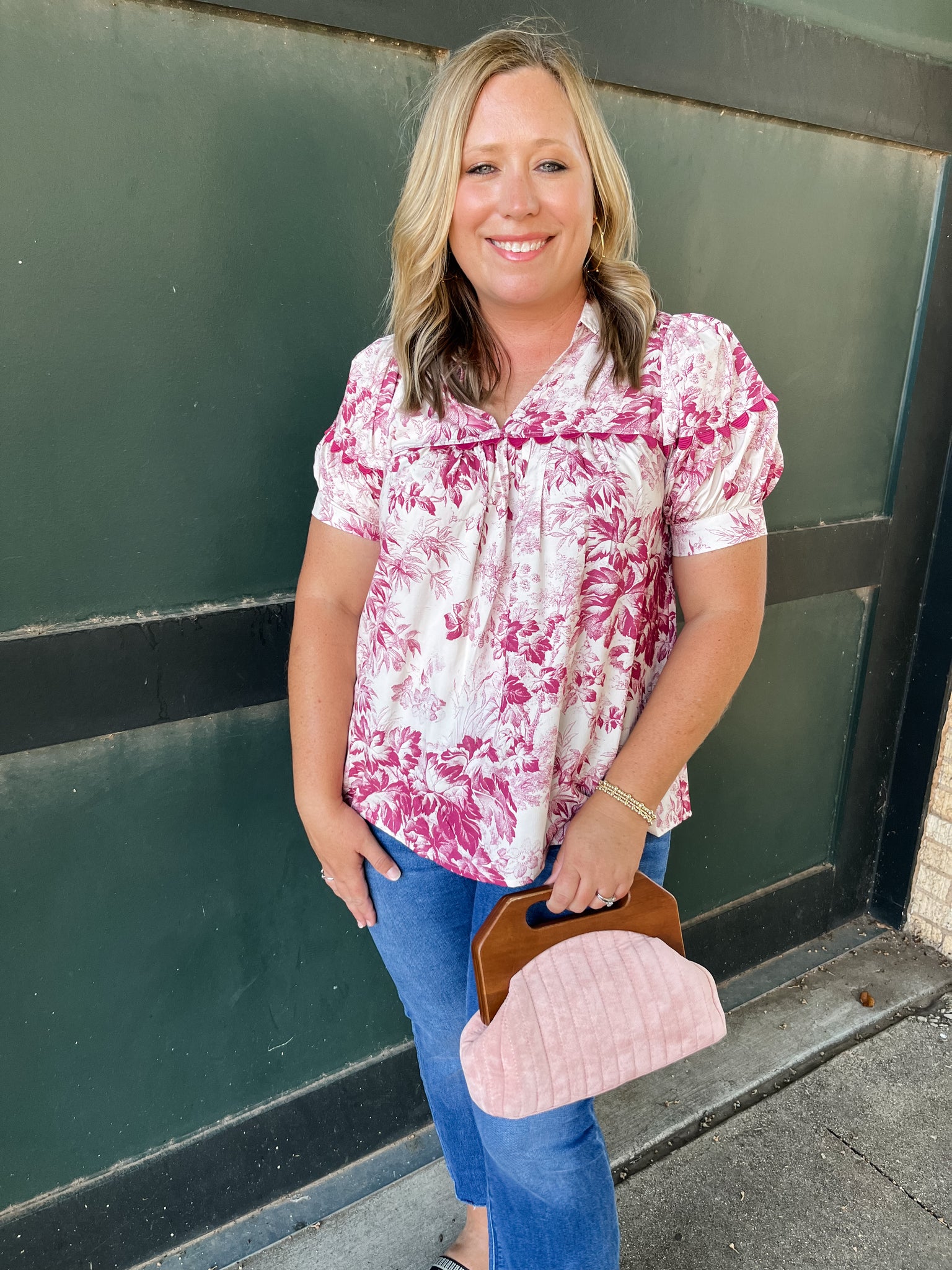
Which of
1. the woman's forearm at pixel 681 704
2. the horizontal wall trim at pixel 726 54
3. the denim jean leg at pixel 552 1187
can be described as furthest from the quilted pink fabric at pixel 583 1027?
the horizontal wall trim at pixel 726 54

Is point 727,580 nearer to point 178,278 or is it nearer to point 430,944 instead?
point 430,944

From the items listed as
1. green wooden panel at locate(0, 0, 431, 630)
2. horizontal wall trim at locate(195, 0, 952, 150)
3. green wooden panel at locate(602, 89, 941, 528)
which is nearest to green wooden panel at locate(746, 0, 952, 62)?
horizontal wall trim at locate(195, 0, 952, 150)

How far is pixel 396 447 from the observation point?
1.38 metres

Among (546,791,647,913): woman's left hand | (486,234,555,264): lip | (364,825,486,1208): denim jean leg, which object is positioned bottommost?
(364,825,486,1208): denim jean leg

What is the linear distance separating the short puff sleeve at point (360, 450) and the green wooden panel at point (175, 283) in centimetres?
24

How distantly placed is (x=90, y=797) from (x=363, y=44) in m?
1.34

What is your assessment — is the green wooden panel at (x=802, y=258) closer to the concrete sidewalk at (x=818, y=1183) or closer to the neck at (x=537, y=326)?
the neck at (x=537, y=326)

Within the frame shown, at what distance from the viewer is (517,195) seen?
1.27 metres

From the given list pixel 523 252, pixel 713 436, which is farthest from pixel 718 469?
pixel 523 252

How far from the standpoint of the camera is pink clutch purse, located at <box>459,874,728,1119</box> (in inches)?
47.1

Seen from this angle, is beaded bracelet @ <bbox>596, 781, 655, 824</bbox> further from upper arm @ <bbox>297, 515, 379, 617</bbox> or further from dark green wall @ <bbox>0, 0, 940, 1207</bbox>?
dark green wall @ <bbox>0, 0, 940, 1207</bbox>

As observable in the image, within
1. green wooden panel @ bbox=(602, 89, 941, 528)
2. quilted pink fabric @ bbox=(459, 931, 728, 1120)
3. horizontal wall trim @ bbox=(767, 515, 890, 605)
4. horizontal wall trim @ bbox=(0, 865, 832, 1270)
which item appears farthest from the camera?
horizontal wall trim @ bbox=(767, 515, 890, 605)

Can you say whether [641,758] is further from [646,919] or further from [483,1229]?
[483,1229]

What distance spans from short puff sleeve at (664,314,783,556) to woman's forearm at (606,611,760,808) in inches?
4.8
